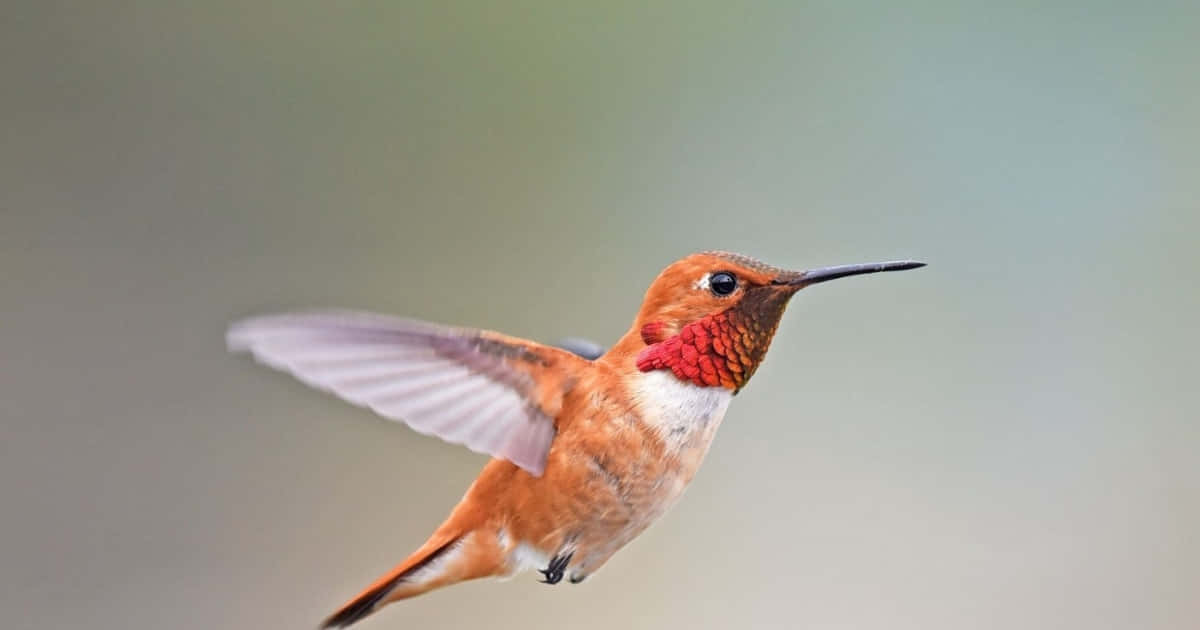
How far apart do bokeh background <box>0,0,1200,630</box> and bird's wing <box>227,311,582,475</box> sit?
650mm

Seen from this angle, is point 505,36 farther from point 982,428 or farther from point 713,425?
point 713,425

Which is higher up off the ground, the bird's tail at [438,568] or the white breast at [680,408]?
the white breast at [680,408]

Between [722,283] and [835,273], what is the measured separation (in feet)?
0.17

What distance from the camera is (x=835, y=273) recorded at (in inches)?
16.6

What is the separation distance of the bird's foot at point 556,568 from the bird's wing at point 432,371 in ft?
0.16

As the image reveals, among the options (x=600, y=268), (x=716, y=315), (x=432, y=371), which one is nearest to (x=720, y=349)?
(x=716, y=315)

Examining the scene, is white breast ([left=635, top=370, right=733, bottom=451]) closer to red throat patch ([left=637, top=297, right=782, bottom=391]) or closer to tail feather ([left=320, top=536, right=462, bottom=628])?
red throat patch ([left=637, top=297, right=782, bottom=391])

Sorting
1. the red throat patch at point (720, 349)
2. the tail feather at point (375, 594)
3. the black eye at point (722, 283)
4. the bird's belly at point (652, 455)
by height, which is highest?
the black eye at point (722, 283)

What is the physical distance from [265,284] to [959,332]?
84cm

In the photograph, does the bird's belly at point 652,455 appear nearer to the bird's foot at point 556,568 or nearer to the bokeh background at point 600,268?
the bird's foot at point 556,568

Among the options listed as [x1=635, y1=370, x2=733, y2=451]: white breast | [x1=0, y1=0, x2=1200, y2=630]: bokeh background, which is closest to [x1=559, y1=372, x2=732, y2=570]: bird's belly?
[x1=635, y1=370, x2=733, y2=451]: white breast

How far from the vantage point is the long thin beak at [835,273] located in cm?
41

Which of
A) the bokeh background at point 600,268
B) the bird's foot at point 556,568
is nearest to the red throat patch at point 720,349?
the bird's foot at point 556,568

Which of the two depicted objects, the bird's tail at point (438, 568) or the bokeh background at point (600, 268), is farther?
the bokeh background at point (600, 268)
